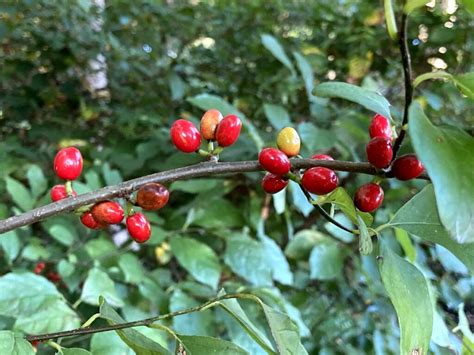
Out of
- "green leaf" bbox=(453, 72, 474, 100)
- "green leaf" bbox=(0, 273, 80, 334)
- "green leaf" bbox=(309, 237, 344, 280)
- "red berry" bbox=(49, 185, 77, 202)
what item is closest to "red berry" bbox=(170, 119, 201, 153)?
"red berry" bbox=(49, 185, 77, 202)

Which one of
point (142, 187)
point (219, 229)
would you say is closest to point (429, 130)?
point (142, 187)

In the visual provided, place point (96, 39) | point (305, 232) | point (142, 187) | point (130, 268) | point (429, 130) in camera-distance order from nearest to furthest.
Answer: point (429, 130)
point (142, 187)
point (130, 268)
point (305, 232)
point (96, 39)

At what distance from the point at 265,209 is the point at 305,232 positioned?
0.38ft

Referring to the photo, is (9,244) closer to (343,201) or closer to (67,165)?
(67,165)

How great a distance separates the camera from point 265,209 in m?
1.26

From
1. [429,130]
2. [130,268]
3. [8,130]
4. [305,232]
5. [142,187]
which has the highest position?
Result: [429,130]

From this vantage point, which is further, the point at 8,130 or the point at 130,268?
the point at 8,130

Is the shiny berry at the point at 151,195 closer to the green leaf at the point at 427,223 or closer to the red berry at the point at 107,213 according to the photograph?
the red berry at the point at 107,213

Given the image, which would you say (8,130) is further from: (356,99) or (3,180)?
(356,99)

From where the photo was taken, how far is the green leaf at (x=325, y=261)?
110cm

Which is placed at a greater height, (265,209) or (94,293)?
(94,293)

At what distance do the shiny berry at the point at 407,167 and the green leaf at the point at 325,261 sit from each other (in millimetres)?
746

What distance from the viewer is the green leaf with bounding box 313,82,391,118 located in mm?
369

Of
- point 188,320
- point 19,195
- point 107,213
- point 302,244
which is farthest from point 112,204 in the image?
point 302,244
